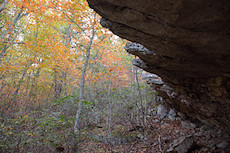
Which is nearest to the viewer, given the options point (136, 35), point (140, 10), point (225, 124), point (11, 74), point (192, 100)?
point (140, 10)

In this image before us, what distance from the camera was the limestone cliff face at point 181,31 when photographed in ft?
6.28

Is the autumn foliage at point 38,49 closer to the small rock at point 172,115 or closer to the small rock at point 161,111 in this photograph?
the small rock at point 161,111

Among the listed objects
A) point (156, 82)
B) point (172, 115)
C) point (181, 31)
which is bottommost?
point (172, 115)

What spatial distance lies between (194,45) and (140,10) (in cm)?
147

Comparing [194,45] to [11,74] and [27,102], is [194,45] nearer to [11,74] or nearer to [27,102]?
[27,102]

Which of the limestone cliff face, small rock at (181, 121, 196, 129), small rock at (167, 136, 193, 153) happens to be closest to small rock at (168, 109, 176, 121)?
small rock at (181, 121, 196, 129)

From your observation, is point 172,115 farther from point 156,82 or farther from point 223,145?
point 223,145

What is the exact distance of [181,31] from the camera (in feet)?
7.68

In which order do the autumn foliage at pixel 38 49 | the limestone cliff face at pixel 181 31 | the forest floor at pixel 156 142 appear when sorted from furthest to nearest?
the autumn foliage at pixel 38 49
the forest floor at pixel 156 142
the limestone cliff face at pixel 181 31

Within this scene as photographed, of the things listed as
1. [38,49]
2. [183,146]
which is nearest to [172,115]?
[183,146]

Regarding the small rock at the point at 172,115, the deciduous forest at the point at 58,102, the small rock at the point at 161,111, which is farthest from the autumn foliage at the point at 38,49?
the small rock at the point at 172,115

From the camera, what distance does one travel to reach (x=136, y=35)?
295 centimetres

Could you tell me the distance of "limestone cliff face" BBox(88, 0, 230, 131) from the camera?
1914 millimetres

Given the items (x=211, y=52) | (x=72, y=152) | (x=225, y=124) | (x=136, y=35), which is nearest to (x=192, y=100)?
(x=225, y=124)
